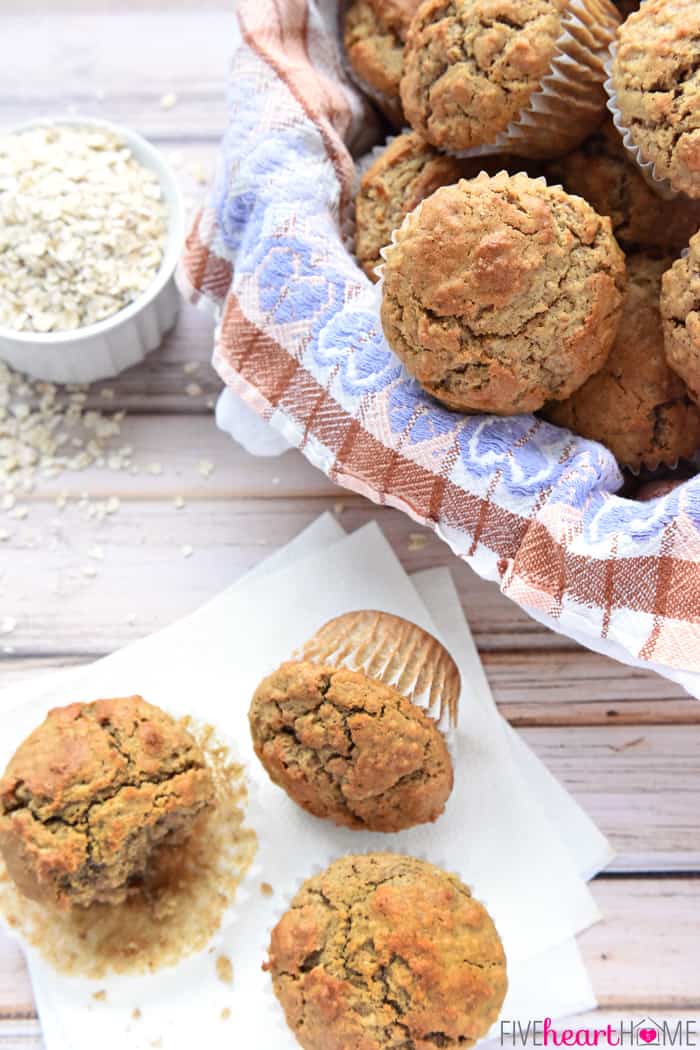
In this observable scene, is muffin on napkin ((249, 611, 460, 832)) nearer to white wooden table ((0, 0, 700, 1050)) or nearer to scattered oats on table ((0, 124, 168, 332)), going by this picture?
white wooden table ((0, 0, 700, 1050))

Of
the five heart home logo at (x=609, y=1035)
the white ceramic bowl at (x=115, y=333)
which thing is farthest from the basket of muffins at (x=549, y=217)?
the five heart home logo at (x=609, y=1035)

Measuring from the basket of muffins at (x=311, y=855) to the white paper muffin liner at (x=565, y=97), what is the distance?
2.43 feet

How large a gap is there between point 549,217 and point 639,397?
0.99 ft

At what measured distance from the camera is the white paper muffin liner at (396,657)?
1664 millimetres

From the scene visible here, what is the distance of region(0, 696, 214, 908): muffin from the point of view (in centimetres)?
158

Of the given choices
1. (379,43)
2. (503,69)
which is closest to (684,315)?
(503,69)

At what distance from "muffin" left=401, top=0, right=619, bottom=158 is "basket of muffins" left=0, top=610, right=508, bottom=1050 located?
0.75 metres

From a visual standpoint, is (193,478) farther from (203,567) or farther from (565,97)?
(565,97)

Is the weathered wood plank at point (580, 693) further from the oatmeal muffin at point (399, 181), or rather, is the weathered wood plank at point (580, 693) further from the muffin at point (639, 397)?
the oatmeal muffin at point (399, 181)

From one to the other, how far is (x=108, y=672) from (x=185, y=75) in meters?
1.14

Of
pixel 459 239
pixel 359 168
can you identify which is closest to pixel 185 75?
pixel 359 168

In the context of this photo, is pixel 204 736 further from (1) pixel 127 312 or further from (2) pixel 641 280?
(2) pixel 641 280

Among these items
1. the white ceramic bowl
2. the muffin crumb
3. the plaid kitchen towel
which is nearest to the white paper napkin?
the muffin crumb

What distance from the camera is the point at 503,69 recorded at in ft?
4.84
